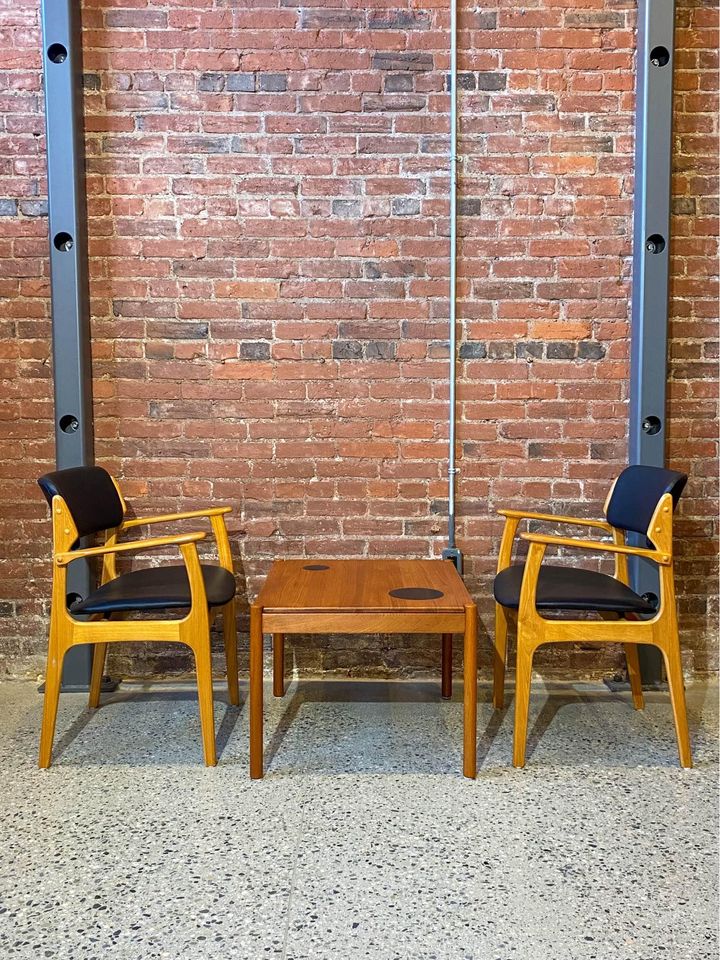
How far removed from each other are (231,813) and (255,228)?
2232 mm

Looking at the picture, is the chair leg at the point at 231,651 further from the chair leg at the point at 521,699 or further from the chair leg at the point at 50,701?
the chair leg at the point at 521,699

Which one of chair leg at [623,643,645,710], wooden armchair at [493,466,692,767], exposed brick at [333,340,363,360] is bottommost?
chair leg at [623,643,645,710]

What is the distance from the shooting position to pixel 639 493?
2.84 metres

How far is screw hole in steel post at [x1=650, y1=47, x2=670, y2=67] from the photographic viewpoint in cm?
300

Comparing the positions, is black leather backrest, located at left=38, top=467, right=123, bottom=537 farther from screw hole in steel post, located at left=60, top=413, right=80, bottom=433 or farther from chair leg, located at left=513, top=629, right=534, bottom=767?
chair leg, located at left=513, top=629, right=534, bottom=767

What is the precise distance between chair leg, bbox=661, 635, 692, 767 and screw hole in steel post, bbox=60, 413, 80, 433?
240cm

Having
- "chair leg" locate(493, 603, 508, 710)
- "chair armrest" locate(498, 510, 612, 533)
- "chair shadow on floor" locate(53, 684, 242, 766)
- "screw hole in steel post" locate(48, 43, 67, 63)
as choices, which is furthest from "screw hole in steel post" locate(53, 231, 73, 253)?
"chair leg" locate(493, 603, 508, 710)

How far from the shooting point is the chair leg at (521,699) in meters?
2.51

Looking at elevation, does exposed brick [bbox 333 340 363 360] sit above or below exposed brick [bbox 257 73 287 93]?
below

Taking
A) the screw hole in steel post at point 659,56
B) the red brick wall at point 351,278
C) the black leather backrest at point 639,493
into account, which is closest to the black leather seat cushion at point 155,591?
the red brick wall at point 351,278

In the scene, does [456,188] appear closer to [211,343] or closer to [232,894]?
[211,343]

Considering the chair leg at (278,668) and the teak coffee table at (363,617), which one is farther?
the chair leg at (278,668)

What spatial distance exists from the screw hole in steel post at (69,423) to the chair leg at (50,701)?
0.91 m

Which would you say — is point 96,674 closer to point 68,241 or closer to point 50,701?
point 50,701
